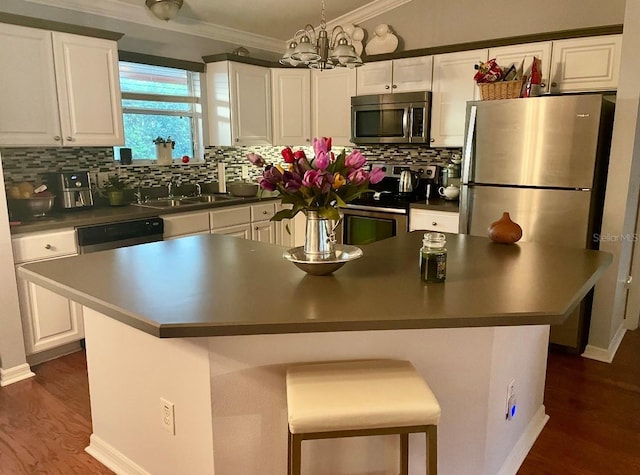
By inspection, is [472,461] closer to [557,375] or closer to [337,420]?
[337,420]

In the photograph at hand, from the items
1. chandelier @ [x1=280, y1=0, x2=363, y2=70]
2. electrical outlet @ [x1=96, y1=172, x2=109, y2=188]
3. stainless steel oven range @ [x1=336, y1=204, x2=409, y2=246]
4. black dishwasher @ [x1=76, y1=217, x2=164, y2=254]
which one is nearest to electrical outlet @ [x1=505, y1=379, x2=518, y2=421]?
chandelier @ [x1=280, y1=0, x2=363, y2=70]

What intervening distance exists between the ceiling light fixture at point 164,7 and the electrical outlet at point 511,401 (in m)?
3.44

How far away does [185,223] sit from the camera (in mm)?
3807

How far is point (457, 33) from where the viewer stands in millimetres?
4270

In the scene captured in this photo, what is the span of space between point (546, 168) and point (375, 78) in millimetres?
1888

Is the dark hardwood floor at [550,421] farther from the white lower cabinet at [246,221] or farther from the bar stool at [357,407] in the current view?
the white lower cabinet at [246,221]

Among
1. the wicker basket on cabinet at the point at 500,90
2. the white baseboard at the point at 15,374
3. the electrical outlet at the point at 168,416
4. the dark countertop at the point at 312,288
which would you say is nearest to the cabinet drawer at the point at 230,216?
the white baseboard at the point at 15,374

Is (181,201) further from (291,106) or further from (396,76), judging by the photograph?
(396,76)

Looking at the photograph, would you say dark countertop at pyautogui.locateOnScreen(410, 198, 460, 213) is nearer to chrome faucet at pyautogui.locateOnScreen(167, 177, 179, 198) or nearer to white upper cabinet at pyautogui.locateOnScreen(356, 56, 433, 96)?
white upper cabinet at pyautogui.locateOnScreen(356, 56, 433, 96)

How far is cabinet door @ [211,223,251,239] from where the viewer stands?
414 cm

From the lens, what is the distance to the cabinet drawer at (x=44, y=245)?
2.92 m

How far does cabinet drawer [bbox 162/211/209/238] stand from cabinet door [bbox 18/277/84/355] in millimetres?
841

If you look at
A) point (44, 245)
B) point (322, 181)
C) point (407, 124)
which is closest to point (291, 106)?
point (407, 124)

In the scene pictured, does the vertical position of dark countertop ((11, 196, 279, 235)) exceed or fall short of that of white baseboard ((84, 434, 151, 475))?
it exceeds it
